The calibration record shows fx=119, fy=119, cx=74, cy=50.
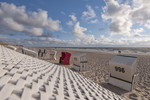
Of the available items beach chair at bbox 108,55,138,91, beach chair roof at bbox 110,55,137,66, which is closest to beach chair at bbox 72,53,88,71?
beach chair at bbox 108,55,138,91

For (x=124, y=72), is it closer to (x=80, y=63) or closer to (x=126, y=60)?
(x=126, y=60)

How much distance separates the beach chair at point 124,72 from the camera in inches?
277

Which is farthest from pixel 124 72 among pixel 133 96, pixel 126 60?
pixel 133 96

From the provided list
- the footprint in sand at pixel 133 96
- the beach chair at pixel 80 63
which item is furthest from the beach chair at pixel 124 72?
the beach chair at pixel 80 63

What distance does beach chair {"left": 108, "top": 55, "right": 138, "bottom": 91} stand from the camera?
7047mm

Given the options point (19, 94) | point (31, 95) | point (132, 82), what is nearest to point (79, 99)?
point (31, 95)

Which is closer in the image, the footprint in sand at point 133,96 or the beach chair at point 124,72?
the footprint in sand at point 133,96

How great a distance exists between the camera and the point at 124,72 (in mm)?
7285

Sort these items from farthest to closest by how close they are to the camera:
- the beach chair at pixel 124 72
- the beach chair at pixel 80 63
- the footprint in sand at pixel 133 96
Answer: the beach chair at pixel 80 63 < the beach chair at pixel 124 72 < the footprint in sand at pixel 133 96

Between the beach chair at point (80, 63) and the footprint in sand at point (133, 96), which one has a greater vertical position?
the beach chair at point (80, 63)

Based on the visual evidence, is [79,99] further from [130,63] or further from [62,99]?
[130,63]

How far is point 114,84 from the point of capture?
8078 millimetres

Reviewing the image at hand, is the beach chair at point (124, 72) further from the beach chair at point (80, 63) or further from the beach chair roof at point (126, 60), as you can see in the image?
the beach chair at point (80, 63)

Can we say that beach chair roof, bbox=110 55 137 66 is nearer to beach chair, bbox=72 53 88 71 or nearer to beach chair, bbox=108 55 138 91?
beach chair, bbox=108 55 138 91
